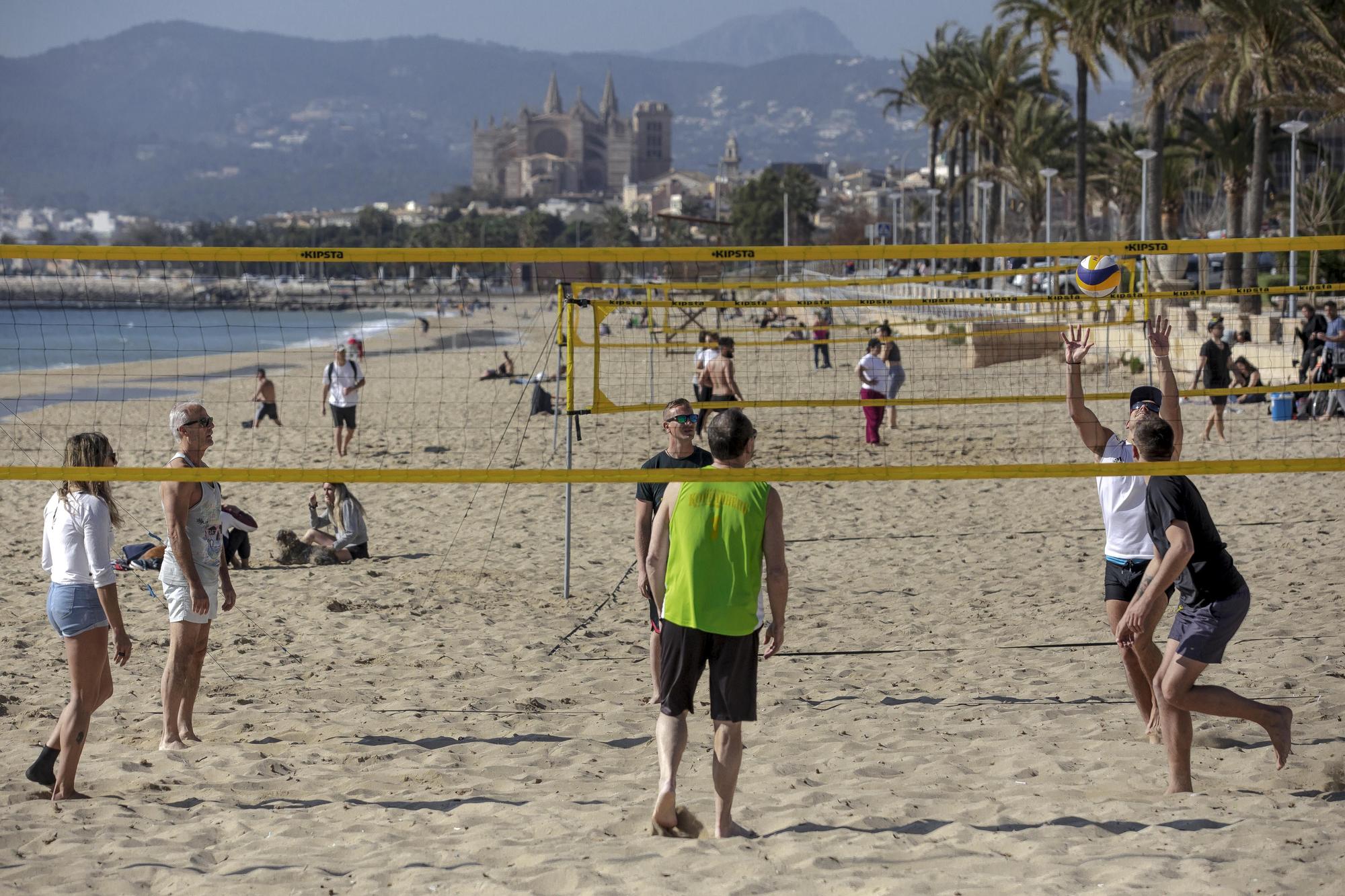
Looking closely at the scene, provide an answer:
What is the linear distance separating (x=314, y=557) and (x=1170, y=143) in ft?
107

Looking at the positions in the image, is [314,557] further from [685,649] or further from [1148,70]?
[1148,70]

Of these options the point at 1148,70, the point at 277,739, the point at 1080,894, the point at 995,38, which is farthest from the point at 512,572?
the point at 995,38

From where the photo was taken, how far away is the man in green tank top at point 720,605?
3842mm

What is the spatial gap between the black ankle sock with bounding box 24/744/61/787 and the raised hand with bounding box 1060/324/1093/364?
13.0ft

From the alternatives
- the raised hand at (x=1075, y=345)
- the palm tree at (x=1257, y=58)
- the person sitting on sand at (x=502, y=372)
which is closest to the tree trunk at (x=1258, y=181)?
the palm tree at (x=1257, y=58)

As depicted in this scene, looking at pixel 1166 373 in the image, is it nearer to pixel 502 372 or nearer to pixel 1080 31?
pixel 502 372

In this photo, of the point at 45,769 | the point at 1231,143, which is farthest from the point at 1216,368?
the point at 1231,143

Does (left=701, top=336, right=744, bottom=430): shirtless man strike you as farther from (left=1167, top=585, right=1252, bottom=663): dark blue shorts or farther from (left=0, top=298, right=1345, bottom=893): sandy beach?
(left=1167, top=585, right=1252, bottom=663): dark blue shorts

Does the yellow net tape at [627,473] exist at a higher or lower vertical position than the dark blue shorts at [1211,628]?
higher

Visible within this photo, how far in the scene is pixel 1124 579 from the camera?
15.0 feet

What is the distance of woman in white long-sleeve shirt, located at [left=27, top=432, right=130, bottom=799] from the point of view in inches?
169

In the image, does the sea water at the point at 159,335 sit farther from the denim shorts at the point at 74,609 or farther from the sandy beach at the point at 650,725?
the denim shorts at the point at 74,609

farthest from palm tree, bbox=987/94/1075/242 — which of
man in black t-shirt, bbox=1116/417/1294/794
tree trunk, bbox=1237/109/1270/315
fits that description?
man in black t-shirt, bbox=1116/417/1294/794

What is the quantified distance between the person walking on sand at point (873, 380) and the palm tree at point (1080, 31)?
1688 centimetres
